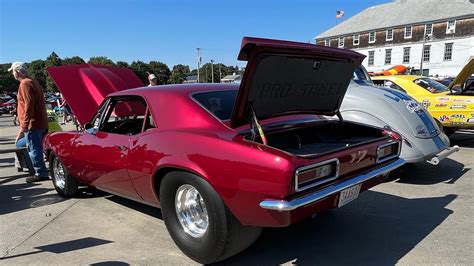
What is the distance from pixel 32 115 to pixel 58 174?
128 centimetres

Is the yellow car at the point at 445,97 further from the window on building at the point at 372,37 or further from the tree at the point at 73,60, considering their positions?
the tree at the point at 73,60

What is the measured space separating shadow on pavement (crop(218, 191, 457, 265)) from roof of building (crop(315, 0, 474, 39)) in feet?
163

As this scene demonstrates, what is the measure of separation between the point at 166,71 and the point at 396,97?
89.6 metres

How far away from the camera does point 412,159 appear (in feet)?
17.6

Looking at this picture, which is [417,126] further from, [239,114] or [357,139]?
[239,114]

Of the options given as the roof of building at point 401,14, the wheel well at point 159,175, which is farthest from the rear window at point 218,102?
the roof of building at point 401,14

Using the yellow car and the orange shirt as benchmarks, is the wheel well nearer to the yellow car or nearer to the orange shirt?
the orange shirt

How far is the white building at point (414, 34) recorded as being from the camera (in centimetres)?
4675

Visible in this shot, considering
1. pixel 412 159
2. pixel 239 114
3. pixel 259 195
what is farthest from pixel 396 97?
pixel 259 195

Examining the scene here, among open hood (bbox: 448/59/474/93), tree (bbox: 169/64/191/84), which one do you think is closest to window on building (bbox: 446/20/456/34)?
open hood (bbox: 448/59/474/93)

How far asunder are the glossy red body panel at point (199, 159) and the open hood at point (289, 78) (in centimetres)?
31

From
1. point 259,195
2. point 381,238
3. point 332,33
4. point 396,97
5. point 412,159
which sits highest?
point 332,33

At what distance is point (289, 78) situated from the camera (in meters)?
3.35

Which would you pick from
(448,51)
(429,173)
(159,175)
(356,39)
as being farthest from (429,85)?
(356,39)
